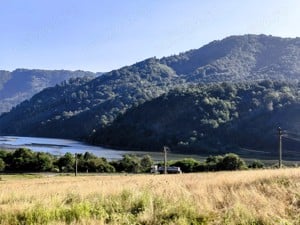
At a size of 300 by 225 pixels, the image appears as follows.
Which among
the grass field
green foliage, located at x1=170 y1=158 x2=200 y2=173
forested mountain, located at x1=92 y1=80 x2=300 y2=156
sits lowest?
green foliage, located at x1=170 y1=158 x2=200 y2=173

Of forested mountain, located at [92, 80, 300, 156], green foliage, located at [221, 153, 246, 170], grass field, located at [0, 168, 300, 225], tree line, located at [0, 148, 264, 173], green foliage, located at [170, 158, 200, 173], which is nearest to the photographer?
grass field, located at [0, 168, 300, 225]

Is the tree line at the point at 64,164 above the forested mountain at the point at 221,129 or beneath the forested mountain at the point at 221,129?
beneath

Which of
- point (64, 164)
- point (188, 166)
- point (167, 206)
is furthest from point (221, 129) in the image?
point (167, 206)

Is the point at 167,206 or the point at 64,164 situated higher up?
the point at 167,206

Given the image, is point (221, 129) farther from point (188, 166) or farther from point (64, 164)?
point (64, 164)

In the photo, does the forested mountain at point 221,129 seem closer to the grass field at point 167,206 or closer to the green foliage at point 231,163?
the green foliage at point 231,163

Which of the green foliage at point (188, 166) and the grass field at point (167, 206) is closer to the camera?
the grass field at point (167, 206)

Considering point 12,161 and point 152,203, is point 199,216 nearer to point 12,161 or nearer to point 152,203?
point 152,203

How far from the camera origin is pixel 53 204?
1191 centimetres

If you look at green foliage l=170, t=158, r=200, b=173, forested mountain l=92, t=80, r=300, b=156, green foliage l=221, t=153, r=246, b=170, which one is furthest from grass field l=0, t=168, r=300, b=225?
forested mountain l=92, t=80, r=300, b=156

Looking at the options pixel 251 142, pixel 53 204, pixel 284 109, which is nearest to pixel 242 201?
pixel 53 204

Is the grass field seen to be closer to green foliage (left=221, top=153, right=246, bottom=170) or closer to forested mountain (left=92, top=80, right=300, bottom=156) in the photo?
green foliage (left=221, top=153, right=246, bottom=170)

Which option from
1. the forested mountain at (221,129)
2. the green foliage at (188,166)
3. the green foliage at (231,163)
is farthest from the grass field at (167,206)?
the forested mountain at (221,129)

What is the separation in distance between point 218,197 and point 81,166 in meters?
70.8
